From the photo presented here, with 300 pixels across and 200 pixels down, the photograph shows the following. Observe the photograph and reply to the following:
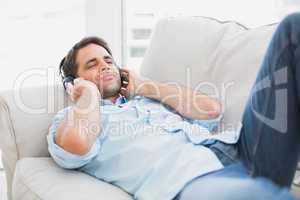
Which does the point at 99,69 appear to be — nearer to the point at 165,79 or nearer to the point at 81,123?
the point at 165,79

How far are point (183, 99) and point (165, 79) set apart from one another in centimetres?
16

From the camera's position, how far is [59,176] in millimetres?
1311

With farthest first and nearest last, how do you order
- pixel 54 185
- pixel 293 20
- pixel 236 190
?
pixel 54 185 → pixel 293 20 → pixel 236 190

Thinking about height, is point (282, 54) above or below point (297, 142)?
above

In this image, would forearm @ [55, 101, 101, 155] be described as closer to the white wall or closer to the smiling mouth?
the smiling mouth

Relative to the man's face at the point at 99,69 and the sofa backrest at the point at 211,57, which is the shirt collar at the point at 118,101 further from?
the sofa backrest at the point at 211,57

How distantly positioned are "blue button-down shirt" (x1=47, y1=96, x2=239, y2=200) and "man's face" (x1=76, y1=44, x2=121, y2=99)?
113 millimetres

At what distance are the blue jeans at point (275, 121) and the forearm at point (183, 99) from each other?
353 millimetres

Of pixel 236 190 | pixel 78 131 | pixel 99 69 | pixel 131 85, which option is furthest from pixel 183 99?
pixel 236 190

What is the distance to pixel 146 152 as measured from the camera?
53.2 inches

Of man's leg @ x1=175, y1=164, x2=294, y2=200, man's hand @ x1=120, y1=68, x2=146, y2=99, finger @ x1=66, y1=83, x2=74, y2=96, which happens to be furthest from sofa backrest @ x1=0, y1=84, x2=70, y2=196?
man's leg @ x1=175, y1=164, x2=294, y2=200

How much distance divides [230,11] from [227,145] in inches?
47.0

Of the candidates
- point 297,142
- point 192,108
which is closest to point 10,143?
point 192,108

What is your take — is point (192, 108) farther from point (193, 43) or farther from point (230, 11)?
point (230, 11)
